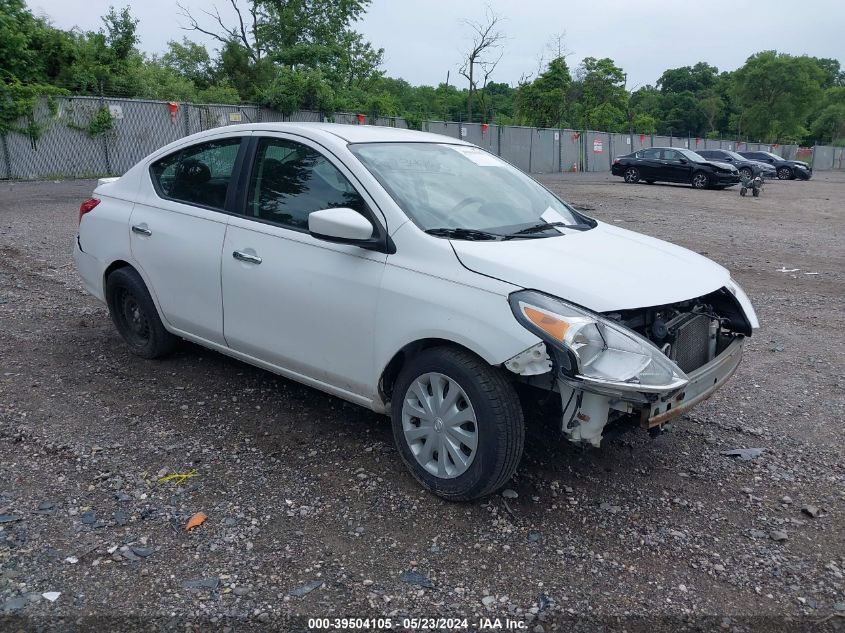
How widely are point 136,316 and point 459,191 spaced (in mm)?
2701

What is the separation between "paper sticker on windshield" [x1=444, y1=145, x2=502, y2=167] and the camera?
4.57 metres

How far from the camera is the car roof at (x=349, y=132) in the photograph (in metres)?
4.19

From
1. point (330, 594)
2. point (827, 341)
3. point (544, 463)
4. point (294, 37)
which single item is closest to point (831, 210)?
point (827, 341)

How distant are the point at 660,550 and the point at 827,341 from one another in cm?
410

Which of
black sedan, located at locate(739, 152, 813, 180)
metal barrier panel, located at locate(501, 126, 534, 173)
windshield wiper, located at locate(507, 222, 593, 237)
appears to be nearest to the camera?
windshield wiper, located at locate(507, 222, 593, 237)

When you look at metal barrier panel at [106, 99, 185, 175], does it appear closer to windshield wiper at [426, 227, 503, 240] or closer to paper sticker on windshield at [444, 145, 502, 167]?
paper sticker on windshield at [444, 145, 502, 167]

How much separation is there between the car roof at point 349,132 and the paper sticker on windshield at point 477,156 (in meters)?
0.09

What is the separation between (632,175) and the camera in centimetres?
2908

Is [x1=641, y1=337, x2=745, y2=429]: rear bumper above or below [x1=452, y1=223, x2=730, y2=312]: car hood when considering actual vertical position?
below

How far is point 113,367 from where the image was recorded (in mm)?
5180

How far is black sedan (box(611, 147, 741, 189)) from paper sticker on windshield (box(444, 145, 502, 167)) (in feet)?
79.4

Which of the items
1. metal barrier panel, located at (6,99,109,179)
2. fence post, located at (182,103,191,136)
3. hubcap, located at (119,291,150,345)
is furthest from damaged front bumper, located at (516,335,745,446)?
fence post, located at (182,103,191,136)

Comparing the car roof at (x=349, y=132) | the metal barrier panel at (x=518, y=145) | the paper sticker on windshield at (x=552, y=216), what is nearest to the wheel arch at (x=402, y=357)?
the paper sticker on windshield at (x=552, y=216)

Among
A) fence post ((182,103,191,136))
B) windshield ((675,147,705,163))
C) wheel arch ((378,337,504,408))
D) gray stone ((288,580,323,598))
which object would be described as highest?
fence post ((182,103,191,136))
